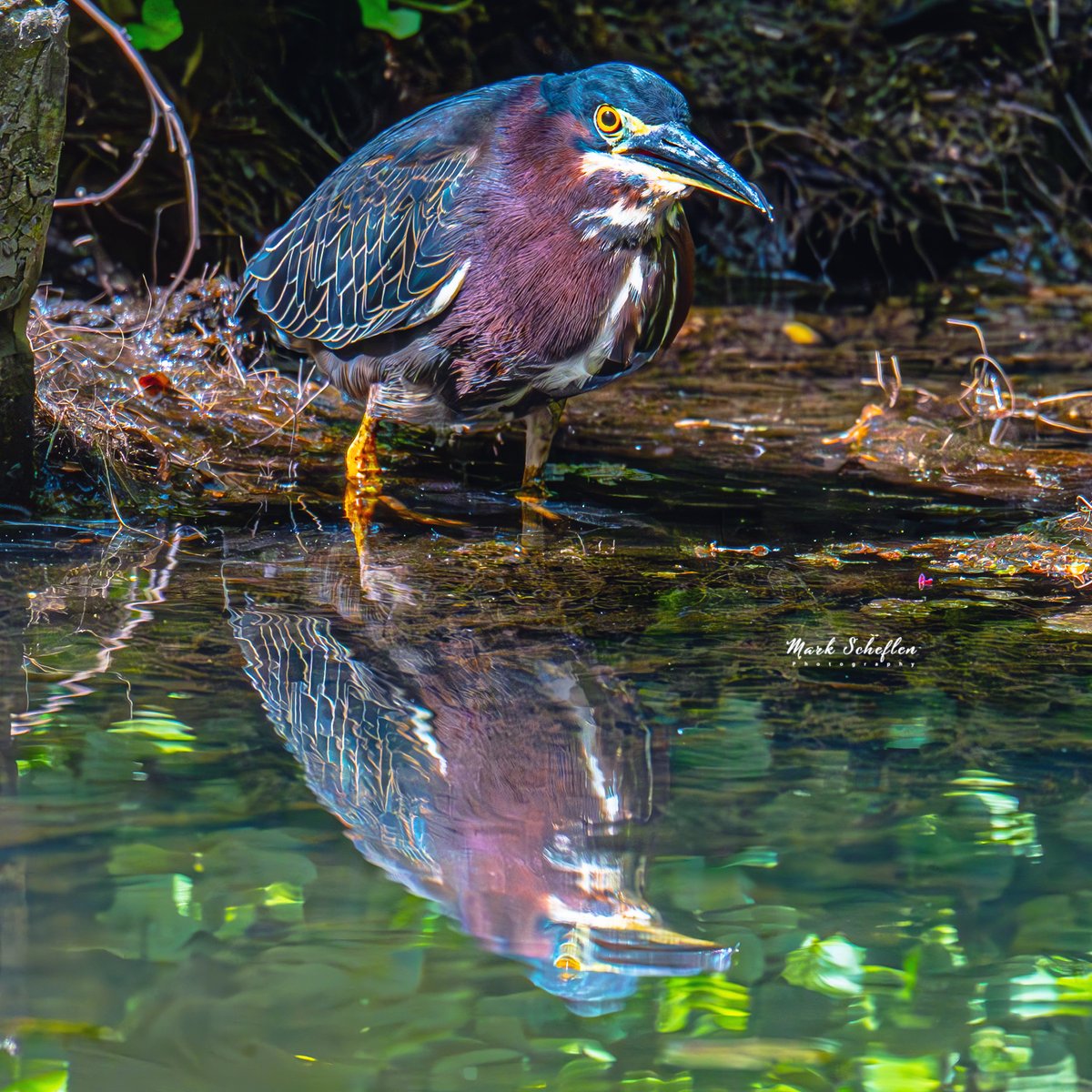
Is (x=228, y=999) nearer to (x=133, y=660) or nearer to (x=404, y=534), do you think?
(x=133, y=660)

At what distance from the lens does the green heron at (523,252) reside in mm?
3816

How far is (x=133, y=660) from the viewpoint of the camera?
2754 millimetres

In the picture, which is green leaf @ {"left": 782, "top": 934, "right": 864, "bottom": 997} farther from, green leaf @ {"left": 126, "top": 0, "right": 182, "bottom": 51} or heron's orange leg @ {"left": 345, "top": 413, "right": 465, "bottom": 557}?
green leaf @ {"left": 126, "top": 0, "right": 182, "bottom": 51}

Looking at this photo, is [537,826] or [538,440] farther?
[538,440]

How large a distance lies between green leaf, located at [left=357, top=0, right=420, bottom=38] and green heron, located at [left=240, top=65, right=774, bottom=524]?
4.89 feet

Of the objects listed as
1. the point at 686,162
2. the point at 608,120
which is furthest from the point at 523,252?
the point at 686,162

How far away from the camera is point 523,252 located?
3971 mm

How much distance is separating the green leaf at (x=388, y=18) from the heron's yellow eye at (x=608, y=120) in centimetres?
233

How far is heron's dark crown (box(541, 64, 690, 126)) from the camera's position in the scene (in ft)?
12.3

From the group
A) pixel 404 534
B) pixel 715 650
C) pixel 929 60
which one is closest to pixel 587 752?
pixel 715 650

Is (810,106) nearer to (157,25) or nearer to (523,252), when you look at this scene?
(157,25)
